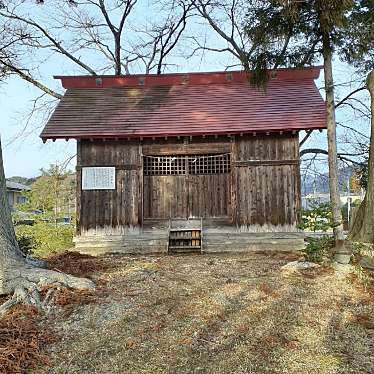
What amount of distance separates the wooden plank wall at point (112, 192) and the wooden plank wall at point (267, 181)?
2903mm

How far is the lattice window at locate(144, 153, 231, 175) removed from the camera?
37.7 ft

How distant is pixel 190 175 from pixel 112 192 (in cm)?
235

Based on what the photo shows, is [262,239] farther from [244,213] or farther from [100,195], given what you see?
[100,195]

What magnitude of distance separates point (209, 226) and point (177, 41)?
14.6m

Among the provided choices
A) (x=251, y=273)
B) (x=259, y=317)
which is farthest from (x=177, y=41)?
(x=259, y=317)

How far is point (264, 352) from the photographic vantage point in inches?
150

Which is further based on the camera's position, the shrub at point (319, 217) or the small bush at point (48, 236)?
the small bush at point (48, 236)

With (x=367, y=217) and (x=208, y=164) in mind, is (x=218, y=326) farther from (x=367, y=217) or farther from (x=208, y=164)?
(x=208, y=164)

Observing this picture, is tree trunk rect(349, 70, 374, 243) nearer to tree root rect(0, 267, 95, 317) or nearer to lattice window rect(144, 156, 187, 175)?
tree root rect(0, 267, 95, 317)

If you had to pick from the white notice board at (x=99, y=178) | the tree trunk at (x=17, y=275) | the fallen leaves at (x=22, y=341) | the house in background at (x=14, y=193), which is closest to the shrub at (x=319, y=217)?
the tree trunk at (x=17, y=275)

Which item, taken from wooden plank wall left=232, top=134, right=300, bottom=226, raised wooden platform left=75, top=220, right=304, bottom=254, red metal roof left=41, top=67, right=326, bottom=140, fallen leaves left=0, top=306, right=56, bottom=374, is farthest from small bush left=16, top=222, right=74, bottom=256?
fallen leaves left=0, top=306, right=56, bottom=374

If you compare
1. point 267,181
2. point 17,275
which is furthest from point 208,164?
point 17,275

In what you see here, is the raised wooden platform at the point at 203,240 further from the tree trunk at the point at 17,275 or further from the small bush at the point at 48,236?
the tree trunk at the point at 17,275

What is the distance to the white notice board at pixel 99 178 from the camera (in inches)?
443
